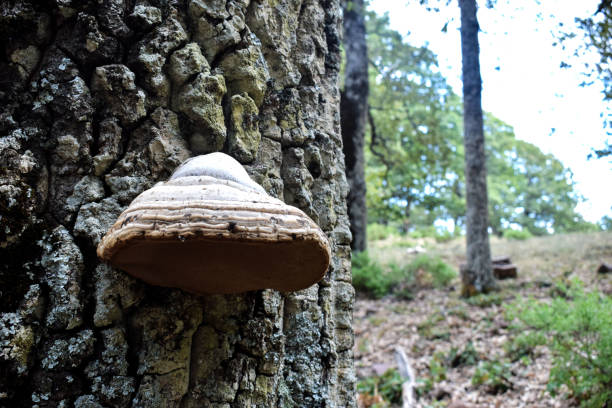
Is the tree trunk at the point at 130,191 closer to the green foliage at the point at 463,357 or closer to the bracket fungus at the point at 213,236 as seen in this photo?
the bracket fungus at the point at 213,236

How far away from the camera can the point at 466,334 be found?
22.6 ft

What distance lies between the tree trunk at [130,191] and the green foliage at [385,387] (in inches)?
147

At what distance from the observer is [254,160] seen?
1583 millimetres

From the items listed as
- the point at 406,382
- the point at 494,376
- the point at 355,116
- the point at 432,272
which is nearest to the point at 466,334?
the point at 494,376

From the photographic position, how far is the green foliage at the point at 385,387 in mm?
5039

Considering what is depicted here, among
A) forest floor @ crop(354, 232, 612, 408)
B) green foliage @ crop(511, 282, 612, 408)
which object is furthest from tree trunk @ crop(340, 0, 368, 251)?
green foliage @ crop(511, 282, 612, 408)

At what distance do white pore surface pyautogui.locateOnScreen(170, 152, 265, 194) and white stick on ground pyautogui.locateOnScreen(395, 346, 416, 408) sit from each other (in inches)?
167

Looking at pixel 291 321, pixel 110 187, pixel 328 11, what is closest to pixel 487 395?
pixel 291 321

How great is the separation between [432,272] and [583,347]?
5.91 meters

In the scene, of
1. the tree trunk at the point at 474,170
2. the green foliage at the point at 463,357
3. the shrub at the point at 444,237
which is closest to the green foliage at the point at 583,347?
the green foliage at the point at 463,357

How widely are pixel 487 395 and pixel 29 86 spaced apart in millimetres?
5351

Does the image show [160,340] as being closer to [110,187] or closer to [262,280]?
[262,280]

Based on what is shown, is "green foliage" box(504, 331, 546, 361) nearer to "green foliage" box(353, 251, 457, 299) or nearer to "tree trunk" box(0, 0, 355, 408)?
"green foliage" box(353, 251, 457, 299)

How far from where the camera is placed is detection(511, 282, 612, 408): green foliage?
Result: 4.18m
